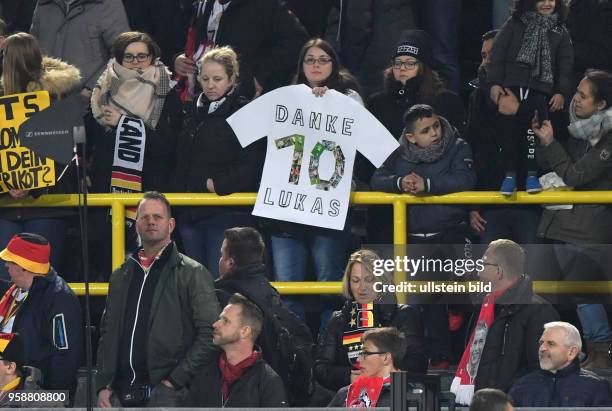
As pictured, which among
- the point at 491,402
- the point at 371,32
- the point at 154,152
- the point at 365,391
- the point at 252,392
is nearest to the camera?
the point at 491,402

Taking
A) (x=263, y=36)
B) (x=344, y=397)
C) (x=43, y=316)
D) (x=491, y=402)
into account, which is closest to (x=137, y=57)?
(x=263, y=36)

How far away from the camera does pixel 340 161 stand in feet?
41.2

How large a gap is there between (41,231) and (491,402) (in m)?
3.99

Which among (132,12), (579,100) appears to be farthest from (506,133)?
(132,12)

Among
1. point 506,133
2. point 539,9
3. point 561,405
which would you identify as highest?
point 539,9

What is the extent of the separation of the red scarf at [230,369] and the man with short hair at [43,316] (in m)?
1.08

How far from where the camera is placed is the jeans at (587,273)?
39.9 ft

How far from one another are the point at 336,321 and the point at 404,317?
40cm

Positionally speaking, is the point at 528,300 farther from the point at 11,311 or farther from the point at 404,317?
the point at 11,311

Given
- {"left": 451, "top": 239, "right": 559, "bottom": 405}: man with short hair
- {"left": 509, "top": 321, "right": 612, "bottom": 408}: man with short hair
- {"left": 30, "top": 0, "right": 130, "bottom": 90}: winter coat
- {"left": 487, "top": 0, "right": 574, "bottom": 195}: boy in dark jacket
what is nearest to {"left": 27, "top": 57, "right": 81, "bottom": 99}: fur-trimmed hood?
{"left": 30, "top": 0, "right": 130, "bottom": 90}: winter coat

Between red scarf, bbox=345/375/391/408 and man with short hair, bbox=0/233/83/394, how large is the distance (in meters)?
1.80

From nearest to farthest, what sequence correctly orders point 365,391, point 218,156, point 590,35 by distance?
1. point 365,391
2. point 218,156
3. point 590,35

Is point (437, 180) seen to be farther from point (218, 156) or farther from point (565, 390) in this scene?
point (565, 390)

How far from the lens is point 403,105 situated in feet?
42.3
